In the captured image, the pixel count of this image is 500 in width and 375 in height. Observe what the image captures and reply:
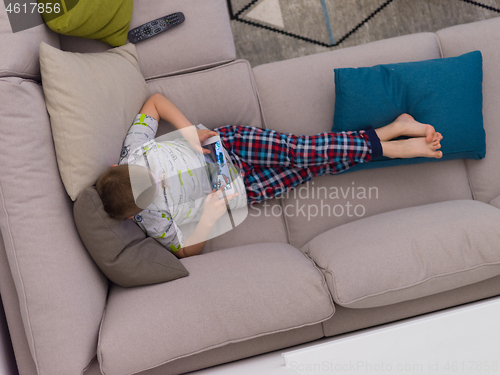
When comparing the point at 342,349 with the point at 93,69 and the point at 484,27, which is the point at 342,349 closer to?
the point at 93,69

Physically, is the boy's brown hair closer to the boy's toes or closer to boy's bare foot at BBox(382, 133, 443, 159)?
boy's bare foot at BBox(382, 133, 443, 159)

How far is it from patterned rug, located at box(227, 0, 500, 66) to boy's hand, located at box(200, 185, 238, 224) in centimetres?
82

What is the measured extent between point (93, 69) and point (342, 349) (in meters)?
1.12

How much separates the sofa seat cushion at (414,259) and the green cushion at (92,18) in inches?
43.1

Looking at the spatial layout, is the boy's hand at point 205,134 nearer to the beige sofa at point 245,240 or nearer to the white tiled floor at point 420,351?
the beige sofa at point 245,240

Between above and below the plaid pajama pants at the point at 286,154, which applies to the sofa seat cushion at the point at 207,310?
below

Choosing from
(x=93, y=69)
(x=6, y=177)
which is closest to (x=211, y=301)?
(x=6, y=177)

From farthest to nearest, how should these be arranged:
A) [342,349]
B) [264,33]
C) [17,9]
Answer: [264,33], [17,9], [342,349]

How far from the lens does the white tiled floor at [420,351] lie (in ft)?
3.10

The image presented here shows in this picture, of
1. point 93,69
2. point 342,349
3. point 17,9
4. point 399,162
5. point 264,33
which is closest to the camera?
point 342,349

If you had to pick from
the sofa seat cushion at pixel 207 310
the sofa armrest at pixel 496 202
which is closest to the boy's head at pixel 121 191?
the sofa seat cushion at pixel 207 310

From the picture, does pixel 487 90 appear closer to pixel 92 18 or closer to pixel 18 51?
pixel 92 18

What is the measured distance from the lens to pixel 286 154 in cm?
140

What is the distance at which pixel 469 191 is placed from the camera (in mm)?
1480
